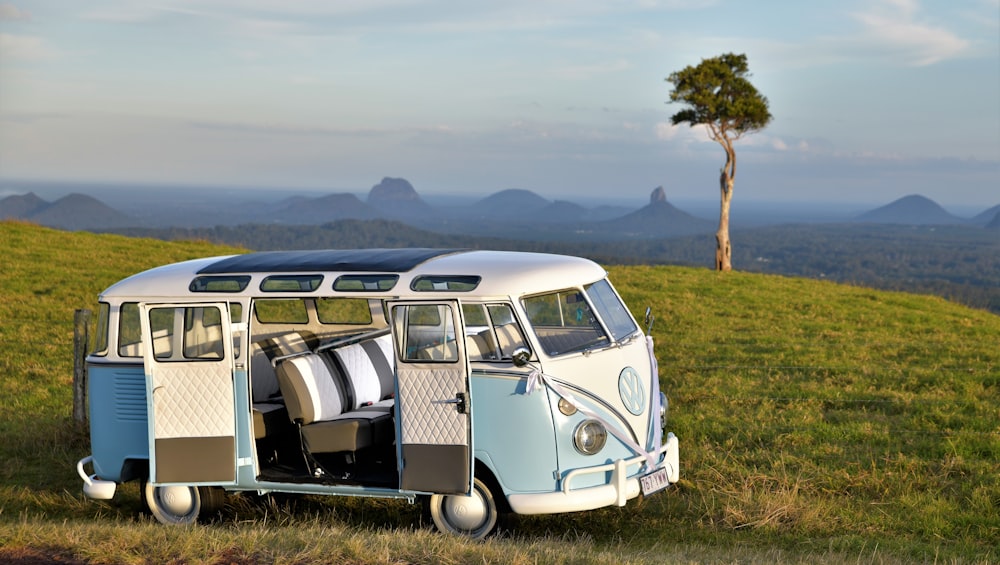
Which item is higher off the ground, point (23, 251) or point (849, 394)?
point (23, 251)

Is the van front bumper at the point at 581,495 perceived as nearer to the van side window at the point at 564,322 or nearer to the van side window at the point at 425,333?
the van side window at the point at 564,322

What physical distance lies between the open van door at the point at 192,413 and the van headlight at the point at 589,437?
3088mm

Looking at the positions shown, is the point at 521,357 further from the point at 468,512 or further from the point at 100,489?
A: the point at 100,489

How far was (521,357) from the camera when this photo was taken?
787 cm

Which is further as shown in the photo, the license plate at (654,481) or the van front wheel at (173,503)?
the van front wheel at (173,503)

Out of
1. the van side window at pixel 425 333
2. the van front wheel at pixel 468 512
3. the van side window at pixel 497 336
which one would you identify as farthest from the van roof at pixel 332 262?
the van front wheel at pixel 468 512

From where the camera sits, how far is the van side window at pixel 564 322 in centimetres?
820

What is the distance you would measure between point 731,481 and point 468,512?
10.3ft

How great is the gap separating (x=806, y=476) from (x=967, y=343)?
1226 cm

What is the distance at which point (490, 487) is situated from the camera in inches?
321

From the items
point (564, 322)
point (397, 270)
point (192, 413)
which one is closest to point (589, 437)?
point (564, 322)

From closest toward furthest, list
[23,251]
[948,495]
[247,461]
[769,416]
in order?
[247,461]
[948,495]
[769,416]
[23,251]

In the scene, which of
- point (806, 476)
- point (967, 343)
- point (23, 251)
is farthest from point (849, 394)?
point (23, 251)

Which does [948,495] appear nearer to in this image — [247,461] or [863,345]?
[247,461]
